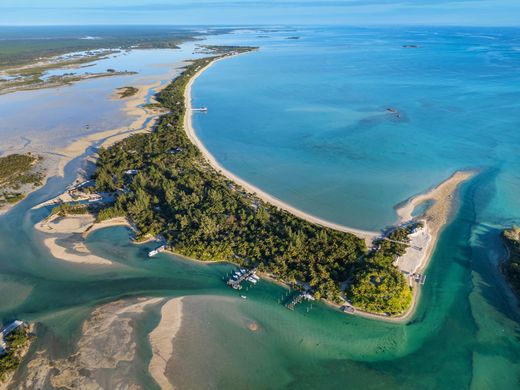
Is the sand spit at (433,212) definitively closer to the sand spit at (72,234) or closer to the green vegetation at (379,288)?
the green vegetation at (379,288)

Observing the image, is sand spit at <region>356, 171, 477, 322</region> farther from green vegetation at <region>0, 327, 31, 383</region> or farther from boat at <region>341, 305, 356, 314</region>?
green vegetation at <region>0, 327, 31, 383</region>

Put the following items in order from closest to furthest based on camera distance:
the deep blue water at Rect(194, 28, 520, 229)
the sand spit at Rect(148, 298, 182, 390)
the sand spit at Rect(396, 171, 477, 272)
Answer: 1. the sand spit at Rect(148, 298, 182, 390)
2. the sand spit at Rect(396, 171, 477, 272)
3. the deep blue water at Rect(194, 28, 520, 229)

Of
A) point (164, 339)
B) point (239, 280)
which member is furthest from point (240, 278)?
point (164, 339)

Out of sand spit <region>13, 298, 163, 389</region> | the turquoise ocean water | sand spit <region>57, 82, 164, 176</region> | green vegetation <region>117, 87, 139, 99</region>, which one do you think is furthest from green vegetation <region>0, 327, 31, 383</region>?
green vegetation <region>117, 87, 139, 99</region>

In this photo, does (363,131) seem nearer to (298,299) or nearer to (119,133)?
(298,299)

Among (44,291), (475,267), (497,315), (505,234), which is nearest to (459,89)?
(505,234)

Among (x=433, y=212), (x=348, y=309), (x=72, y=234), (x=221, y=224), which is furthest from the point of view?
(x=433, y=212)
